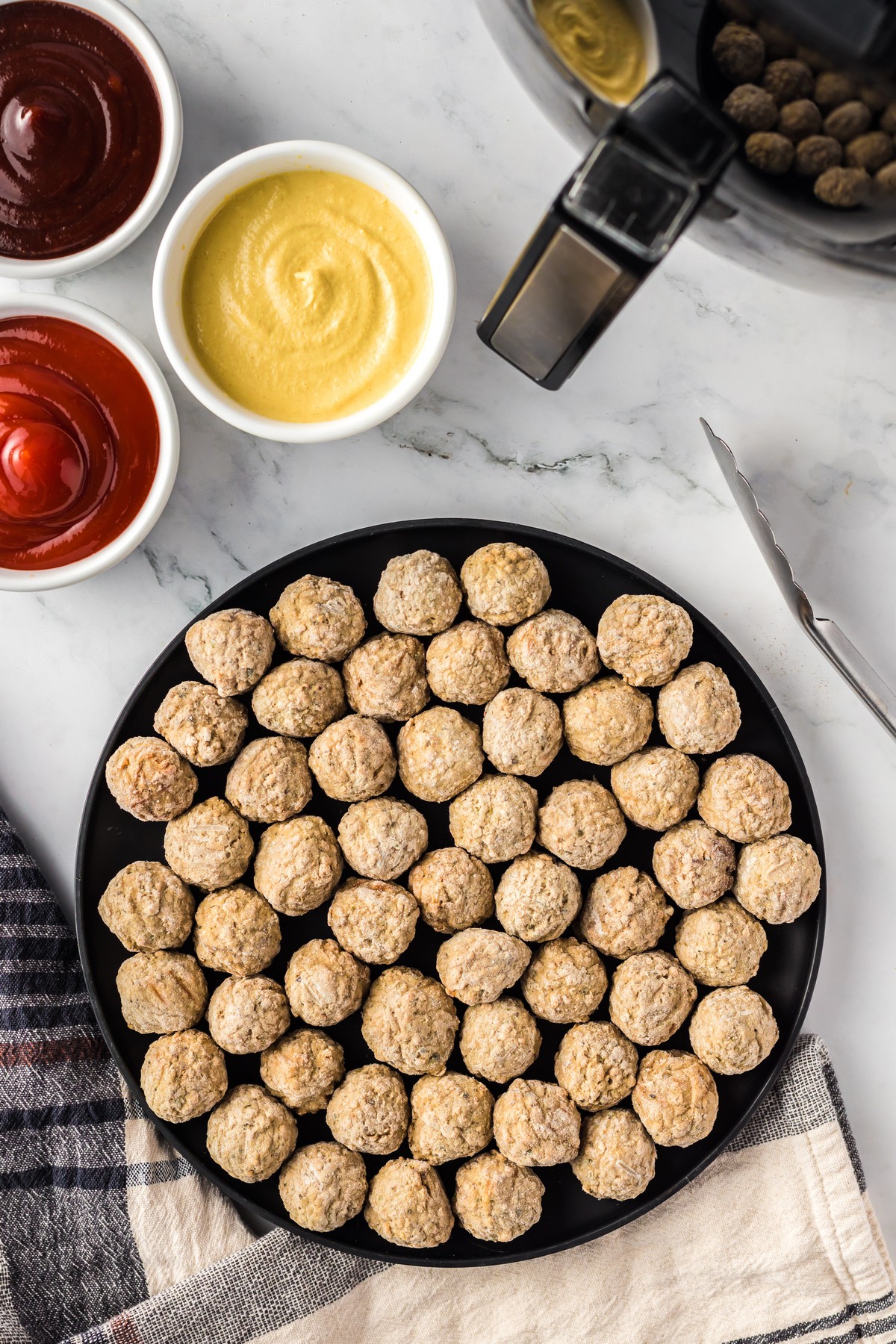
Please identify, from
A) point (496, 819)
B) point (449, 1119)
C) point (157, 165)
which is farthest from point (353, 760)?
point (157, 165)

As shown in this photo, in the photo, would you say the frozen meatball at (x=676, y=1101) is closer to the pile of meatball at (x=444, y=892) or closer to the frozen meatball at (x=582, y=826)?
the pile of meatball at (x=444, y=892)

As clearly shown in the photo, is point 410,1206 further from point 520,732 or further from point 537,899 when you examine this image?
point 520,732

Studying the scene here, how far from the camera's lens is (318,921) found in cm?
172

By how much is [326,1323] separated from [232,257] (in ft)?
5.33

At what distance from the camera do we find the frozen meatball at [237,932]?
161 centimetres

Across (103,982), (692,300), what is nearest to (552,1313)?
(103,982)

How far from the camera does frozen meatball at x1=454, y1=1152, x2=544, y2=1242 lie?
63.6 inches

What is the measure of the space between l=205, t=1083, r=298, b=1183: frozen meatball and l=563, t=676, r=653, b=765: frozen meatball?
0.70 metres

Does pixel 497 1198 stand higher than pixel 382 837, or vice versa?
pixel 382 837

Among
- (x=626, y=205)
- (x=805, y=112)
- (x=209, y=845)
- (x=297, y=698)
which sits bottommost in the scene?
(x=209, y=845)

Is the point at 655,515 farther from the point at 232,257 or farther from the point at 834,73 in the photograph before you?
the point at 834,73

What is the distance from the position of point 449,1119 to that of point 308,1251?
349 mm

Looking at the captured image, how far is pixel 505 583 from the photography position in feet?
5.26

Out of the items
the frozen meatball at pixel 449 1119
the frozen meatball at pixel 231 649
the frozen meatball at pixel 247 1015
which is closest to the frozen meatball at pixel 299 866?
the frozen meatball at pixel 247 1015
